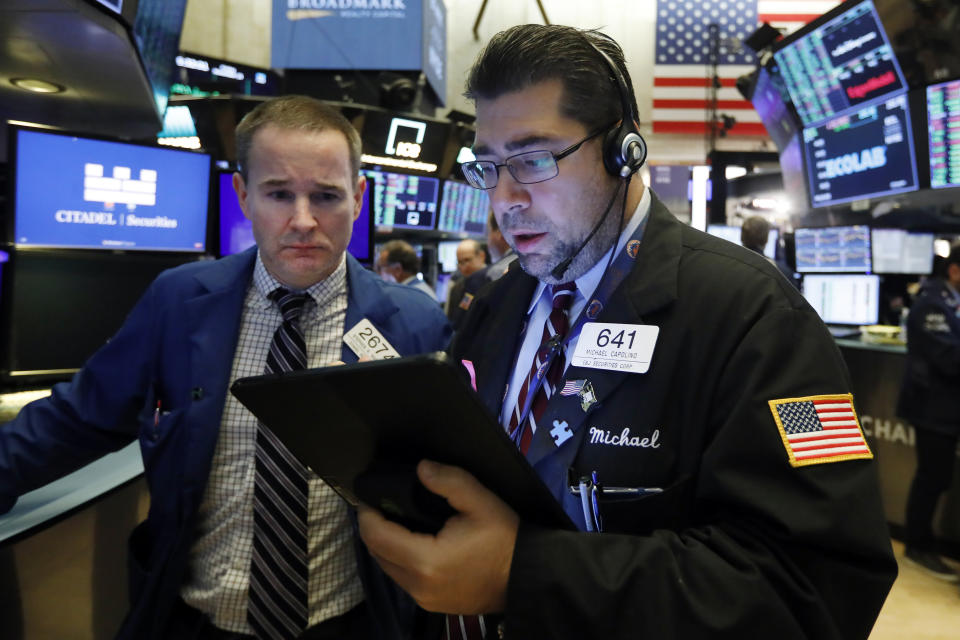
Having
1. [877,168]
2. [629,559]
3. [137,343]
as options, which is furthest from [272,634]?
[877,168]

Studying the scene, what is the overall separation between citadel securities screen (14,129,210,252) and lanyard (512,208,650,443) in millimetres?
1902

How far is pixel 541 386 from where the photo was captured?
1.10 metres

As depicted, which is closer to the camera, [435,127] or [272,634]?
[272,634]

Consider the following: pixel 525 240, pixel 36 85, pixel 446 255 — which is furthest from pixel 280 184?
pixel 446 255

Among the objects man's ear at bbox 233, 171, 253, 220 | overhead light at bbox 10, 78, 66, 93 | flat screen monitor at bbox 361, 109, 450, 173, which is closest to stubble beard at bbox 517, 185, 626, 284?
man's ear at bbox 233, 171, 253, 220

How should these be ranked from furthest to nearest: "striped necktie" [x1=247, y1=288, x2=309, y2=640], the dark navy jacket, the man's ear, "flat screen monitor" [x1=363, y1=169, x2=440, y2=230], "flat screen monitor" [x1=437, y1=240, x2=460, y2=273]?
1. "flat screen monitor" [x1=437, y1=240, x2=460, y2=273]
2. "flat screen monitor" [x1=363, y1=169, x2=440, y2=230]
3. the dark navy jacket
4. the man's ear
5. "striped necktie" [x1=247, y1=288, x2=309, y2=640]

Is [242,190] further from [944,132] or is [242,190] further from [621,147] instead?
[944,132]

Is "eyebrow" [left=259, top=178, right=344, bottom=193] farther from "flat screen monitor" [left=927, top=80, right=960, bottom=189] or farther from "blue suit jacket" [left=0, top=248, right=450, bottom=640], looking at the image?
"flat screen monitor" [left=927, top=80, right=960, bottom=189]

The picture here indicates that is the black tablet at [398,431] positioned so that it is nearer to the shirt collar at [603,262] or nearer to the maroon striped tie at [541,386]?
the maroon striped tie at [541,386]

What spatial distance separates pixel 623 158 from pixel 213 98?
6.28 m

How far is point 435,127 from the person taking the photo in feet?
22.9

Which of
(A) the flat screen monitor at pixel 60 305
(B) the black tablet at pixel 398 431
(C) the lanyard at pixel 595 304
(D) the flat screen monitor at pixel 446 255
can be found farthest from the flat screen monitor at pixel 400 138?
(B) the black tablet at pixel 398 431

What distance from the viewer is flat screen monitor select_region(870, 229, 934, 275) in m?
6.22

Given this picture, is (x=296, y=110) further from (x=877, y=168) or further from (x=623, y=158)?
(x=877, y=168)
